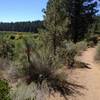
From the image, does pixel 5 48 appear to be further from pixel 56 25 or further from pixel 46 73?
pixel 46 73

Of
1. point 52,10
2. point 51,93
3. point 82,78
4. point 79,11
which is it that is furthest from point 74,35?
point 51,93

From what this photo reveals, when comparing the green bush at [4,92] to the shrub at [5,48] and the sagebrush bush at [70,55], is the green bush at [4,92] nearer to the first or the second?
the sagebrush bush at [70,55]

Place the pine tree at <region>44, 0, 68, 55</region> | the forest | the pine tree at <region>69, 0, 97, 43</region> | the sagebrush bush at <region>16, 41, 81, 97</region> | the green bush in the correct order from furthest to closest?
the pine tree at <region>69, 0, 97, 43</region> → the pine tree at <region>44, 0, 68, 55</region> → the sagebrush bush at <region>16, 41, 81, 97</region> → the forest → the green bush

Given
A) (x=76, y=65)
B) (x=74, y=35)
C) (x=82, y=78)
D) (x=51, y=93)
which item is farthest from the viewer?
(x=74, y=35)

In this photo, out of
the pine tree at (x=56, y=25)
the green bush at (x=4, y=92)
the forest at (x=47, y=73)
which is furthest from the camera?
the pine tree at (x=56, y=25)

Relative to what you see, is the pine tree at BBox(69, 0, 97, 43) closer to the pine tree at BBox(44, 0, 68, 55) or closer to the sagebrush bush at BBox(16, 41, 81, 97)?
the pine tree at BBox(44, 0, 68, 55)

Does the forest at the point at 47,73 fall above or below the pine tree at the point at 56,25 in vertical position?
below

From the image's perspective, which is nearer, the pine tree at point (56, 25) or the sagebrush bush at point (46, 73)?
the sagebrush bush at point (46, 73)

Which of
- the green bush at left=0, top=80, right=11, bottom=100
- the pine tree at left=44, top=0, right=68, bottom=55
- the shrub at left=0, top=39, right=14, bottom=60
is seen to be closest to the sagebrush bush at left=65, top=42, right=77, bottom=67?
the pine tree at left=44, top=0, right=68, bottom=55

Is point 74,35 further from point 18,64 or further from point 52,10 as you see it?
point 18,64

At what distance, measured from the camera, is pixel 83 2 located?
32.1 metres

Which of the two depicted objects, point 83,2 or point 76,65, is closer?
point 76,65

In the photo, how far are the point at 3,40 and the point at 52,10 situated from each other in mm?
3679

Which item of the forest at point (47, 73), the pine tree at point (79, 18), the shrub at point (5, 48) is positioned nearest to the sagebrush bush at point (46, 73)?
the forest at point (47, 73)
